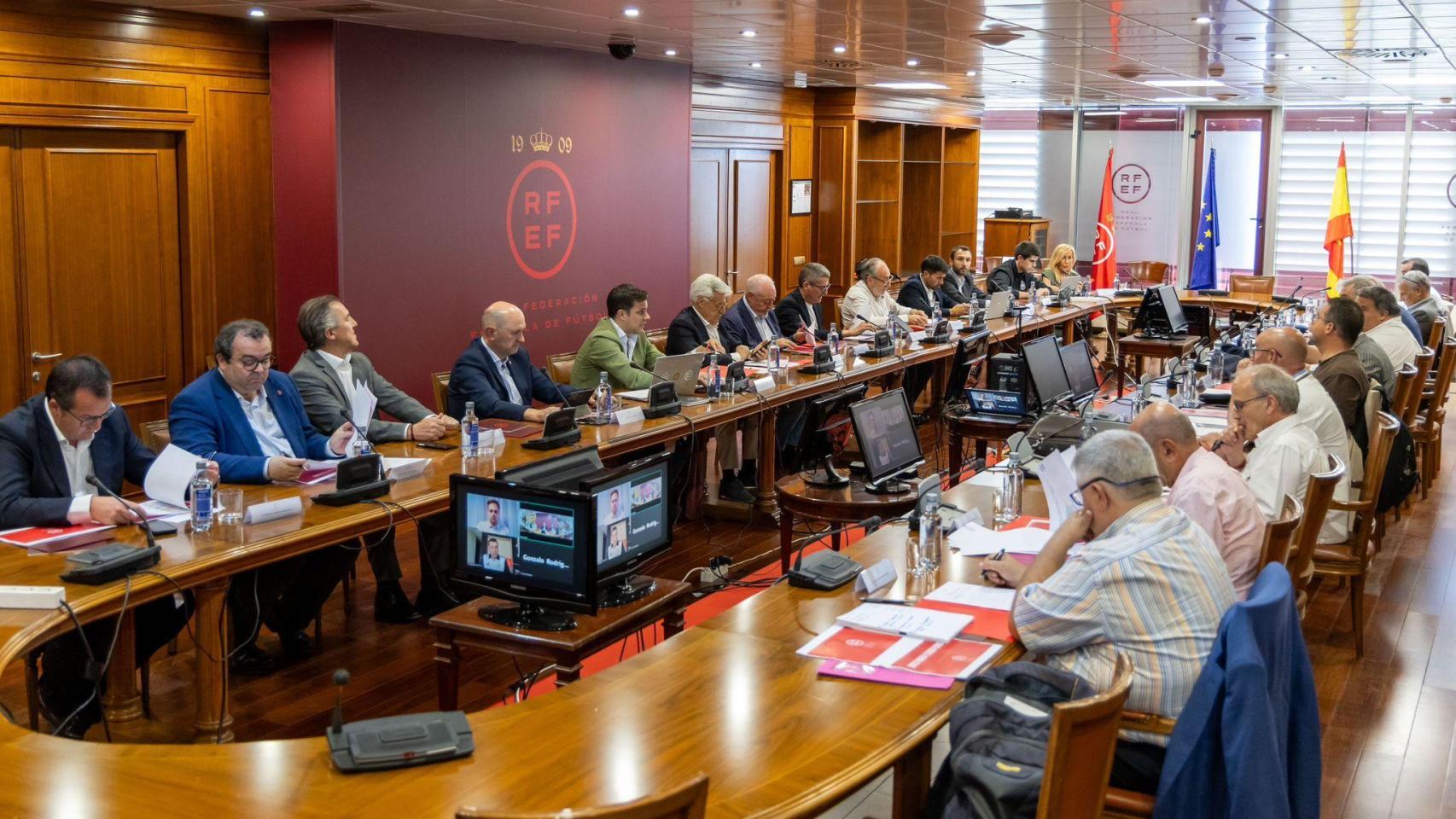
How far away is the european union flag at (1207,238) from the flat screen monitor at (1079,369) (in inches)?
335

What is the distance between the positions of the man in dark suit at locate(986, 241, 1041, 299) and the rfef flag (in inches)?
131

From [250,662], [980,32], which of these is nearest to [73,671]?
[250,662]

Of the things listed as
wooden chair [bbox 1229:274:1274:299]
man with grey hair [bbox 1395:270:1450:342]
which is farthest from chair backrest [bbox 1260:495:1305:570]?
wooden chair [bbox 1229:274:1274:299]

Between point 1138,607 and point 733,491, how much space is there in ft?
14.5

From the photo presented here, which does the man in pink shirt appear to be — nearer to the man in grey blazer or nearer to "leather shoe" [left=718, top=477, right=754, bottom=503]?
the man in grey blazer

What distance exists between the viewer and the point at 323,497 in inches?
171

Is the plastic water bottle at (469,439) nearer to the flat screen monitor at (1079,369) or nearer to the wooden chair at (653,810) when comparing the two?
the wooden chair at (653,810)

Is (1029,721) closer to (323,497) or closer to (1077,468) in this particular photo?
(1077,468)

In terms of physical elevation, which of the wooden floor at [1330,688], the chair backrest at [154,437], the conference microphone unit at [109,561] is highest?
the chair backrest at [154,437]

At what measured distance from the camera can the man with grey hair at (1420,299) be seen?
30.2 feet

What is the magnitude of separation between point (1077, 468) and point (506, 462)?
8.10ft

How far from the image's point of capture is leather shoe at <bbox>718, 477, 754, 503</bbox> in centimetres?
719

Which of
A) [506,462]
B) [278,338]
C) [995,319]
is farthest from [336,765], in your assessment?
[995,319]

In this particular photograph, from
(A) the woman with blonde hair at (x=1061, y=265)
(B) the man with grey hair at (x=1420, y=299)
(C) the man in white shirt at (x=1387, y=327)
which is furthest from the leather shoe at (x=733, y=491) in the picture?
(A) the woman with blonde hair at (x=1061, y=265)
